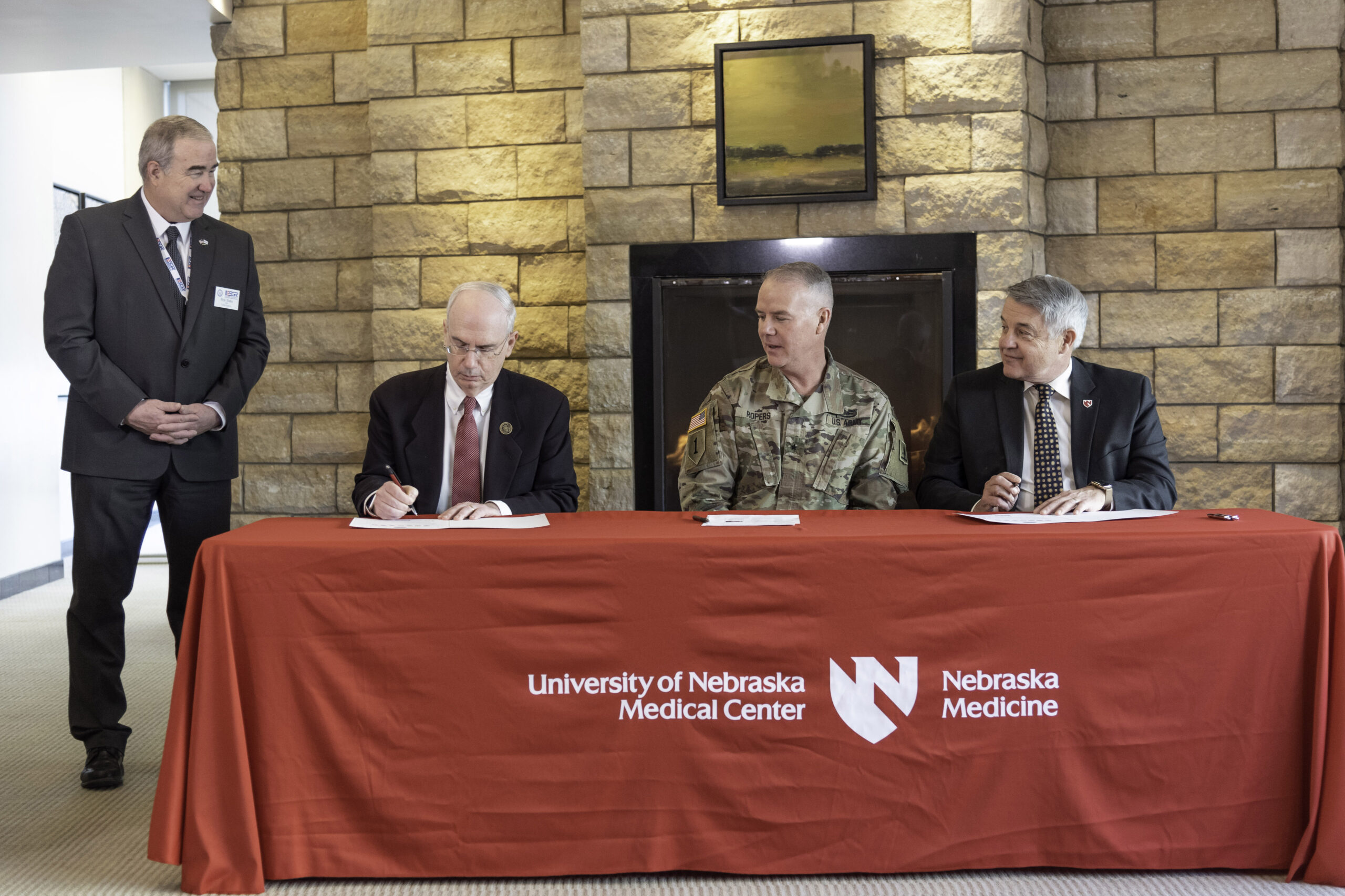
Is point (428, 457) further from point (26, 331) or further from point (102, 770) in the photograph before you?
point (26, 331)

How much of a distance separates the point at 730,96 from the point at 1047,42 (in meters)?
1.20

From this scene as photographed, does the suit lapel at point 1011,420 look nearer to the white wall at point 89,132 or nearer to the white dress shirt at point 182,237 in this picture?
the white dress shirt at point 182,237

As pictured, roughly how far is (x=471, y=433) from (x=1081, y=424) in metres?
1.41

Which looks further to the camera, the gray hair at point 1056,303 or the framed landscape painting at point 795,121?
the framed landscape painting at point 795,121

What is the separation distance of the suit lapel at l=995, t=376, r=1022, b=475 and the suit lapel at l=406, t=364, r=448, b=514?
1.31 meters

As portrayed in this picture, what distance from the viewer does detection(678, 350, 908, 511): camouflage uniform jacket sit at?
2607 millimetres

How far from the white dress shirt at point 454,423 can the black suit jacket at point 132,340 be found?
616mm

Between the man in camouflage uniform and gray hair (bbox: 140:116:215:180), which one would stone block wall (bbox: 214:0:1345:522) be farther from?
gray hair (bbox: 140:116:215:180)

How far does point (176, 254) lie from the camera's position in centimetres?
263

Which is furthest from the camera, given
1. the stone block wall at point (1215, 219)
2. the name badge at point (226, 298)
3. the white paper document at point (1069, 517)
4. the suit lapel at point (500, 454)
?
the stone block wall at point (1215, 219)

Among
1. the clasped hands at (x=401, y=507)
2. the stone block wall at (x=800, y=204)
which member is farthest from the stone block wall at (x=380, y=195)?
the clasped hands at (x=401, y=507)

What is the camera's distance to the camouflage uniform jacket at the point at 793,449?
2607 mm

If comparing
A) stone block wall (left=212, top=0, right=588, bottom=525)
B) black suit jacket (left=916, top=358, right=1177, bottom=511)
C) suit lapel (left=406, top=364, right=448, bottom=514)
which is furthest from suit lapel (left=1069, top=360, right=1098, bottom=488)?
stone block wall (left=212, top=0, right=588, bottom=525)

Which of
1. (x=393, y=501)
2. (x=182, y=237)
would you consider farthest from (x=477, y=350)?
(x=182, y=237)
